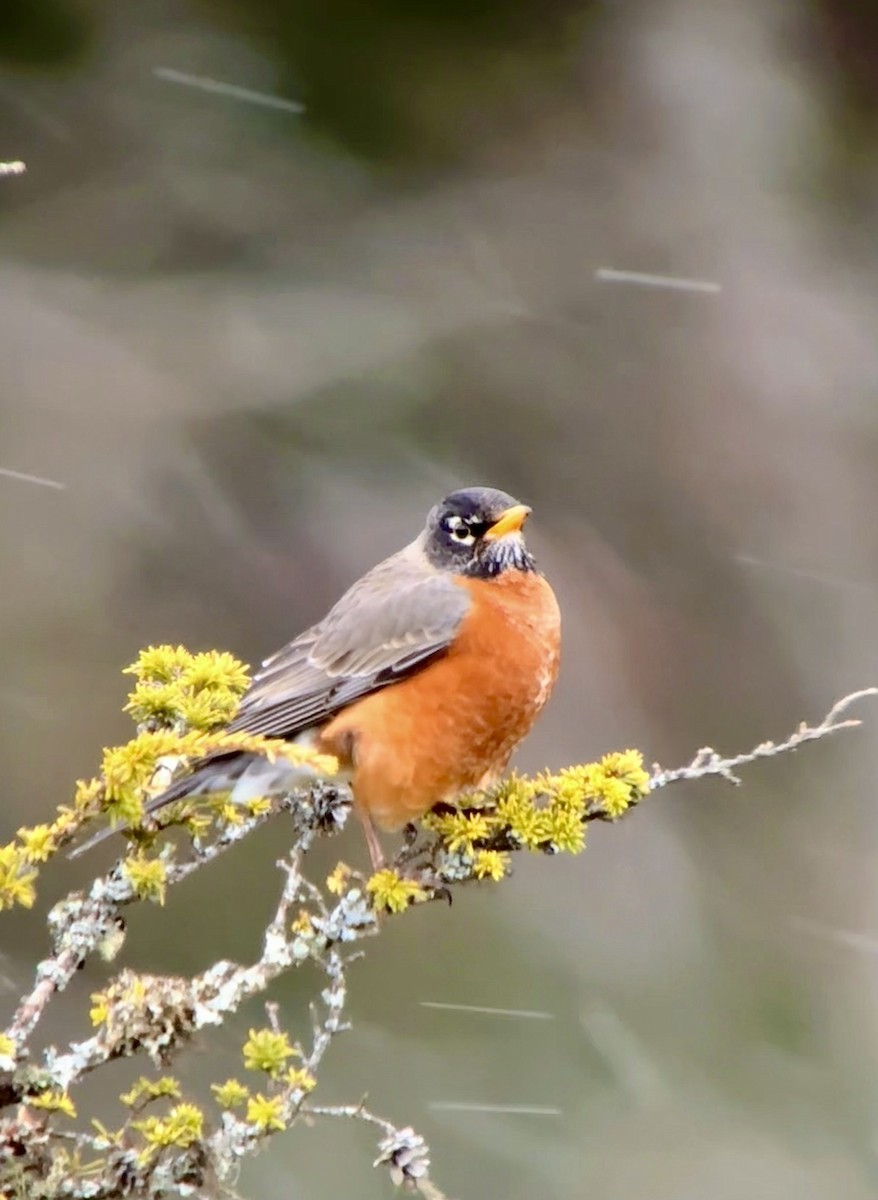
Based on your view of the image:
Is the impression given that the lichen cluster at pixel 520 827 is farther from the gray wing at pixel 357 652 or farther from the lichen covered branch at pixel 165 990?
the gray wing at pixel 357 652

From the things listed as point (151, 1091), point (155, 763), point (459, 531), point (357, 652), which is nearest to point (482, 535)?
point (459, 531)

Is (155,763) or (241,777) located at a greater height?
(155,763)

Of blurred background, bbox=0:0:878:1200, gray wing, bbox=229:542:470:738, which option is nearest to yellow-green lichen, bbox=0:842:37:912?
gray wing, bbox=229:542:470:738

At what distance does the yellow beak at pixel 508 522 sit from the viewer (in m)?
2.75

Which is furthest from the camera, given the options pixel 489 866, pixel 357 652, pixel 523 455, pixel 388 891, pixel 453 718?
pixel 523 455

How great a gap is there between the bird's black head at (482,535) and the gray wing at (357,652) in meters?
0.06

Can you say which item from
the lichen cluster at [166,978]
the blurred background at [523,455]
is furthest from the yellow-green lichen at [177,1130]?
the blurred background at [523,455]

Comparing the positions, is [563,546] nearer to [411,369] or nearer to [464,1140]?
[411,369]

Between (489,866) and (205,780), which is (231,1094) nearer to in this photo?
(489,866)

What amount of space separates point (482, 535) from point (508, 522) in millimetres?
85

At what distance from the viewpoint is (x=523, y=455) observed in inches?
181

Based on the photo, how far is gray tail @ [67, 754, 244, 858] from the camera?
73.5 inches

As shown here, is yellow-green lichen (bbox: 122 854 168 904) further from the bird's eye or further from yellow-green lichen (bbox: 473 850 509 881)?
the bird's eye

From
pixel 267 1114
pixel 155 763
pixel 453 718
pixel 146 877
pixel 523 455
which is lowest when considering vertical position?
pixel 523 455
